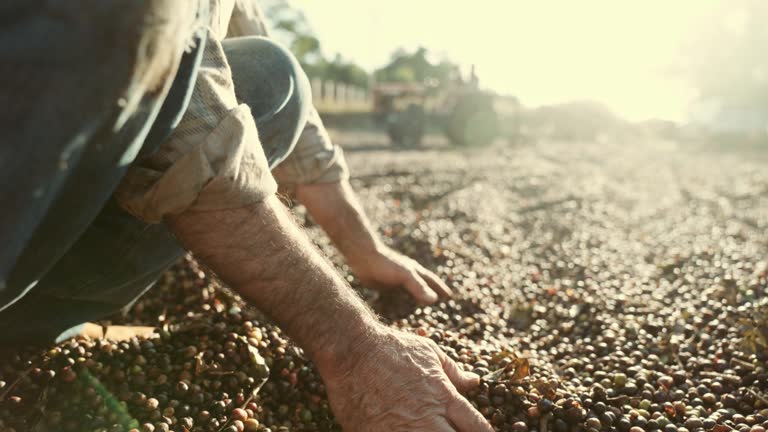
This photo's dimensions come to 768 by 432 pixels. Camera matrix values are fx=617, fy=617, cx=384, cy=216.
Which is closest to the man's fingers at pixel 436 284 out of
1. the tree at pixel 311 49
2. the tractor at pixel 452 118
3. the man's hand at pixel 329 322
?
the man's hand at pixel 329 322

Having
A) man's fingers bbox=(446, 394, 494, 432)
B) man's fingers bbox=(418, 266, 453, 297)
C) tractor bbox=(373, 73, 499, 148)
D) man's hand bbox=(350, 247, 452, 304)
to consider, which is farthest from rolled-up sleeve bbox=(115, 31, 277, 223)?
tractor bbox=(373, 73, 499, 148)

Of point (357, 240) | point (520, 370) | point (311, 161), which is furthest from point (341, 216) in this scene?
point (520, 370)

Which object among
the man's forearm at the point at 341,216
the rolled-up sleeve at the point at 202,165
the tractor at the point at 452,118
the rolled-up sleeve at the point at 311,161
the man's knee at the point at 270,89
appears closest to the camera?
the rolled-up sleeve at the point at 202,165

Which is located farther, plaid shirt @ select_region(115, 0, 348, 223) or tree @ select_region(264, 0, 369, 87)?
tree @ select_region(264, 0, 369, 87)

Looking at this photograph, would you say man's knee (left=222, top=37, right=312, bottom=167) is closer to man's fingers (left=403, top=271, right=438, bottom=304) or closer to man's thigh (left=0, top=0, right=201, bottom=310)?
man's thigh (left=0, top=0, right=201, bottom=310)

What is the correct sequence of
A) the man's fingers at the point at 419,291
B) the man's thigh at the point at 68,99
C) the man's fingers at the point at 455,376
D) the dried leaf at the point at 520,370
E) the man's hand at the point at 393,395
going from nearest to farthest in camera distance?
the man's thigh at the point at 68,99 → the man's hand at the point at 393,395 → the man's fingers at the point at 455,376 → the dried leaf at the point at 520,370 → the man's fingers at the point at 419,291

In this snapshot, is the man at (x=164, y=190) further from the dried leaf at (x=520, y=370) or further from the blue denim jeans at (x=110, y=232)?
the dried leaf at (x=520, y=370)

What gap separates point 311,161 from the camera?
243 cm

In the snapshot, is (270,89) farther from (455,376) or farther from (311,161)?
(455,376)

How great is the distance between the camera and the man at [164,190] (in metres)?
1.04

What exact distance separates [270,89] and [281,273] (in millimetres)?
709

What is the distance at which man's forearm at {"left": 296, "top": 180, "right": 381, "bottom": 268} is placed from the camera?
99.3 inches

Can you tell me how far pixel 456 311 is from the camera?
2.75 m

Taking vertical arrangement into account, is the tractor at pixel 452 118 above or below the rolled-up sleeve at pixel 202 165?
below
